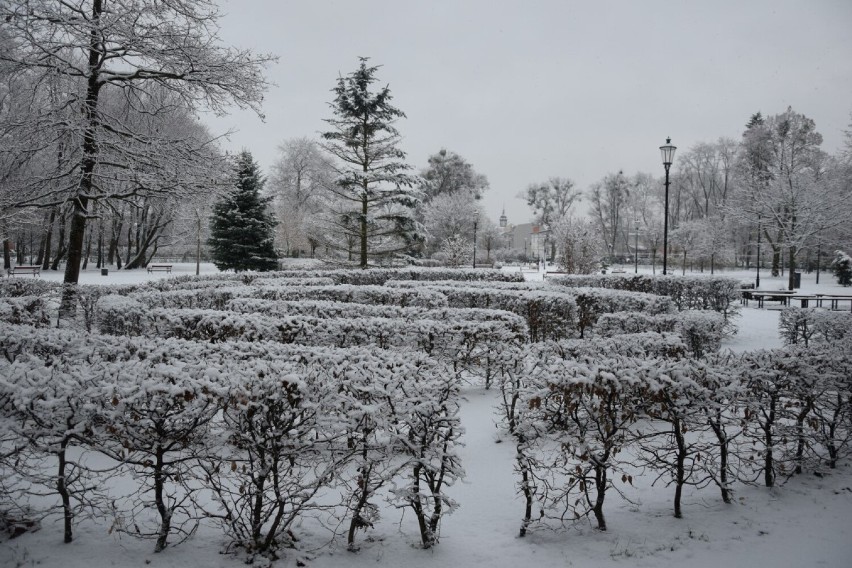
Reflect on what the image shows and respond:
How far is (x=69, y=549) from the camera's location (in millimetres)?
3039

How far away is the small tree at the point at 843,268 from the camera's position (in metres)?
28.8

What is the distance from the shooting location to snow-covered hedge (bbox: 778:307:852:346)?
8.20 metres

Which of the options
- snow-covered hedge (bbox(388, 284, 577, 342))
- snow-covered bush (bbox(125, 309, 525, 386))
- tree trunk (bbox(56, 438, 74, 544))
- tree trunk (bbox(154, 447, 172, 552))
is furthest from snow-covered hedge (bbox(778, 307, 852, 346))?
tree trunk (bbox(56, 438, 74, 544))

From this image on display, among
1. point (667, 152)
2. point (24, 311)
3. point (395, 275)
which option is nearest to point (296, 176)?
point (395, 275)

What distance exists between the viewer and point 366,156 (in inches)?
1009

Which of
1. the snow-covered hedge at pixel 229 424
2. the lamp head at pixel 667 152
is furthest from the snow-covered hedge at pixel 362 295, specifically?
the lamp head at pixel 667 152

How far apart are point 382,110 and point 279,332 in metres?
21.6

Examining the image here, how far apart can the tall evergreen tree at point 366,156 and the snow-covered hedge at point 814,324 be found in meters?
18.7

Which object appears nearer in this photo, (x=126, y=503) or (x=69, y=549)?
(x=69, y=549)

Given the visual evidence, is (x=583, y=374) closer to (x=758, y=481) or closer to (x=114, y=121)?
(x=758, y=481)

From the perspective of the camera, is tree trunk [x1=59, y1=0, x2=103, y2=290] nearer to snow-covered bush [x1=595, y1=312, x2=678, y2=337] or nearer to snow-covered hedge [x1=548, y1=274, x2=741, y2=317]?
snow-covered bush [x1=595, y1=312, x2=678, y2=337]

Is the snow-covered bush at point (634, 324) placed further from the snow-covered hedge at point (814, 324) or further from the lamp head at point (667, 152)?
the lamp head at point (667, 152)

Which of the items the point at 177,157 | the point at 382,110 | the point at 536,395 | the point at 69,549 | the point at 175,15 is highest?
the point at 382,110

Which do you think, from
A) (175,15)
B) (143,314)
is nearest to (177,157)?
(175,15)
